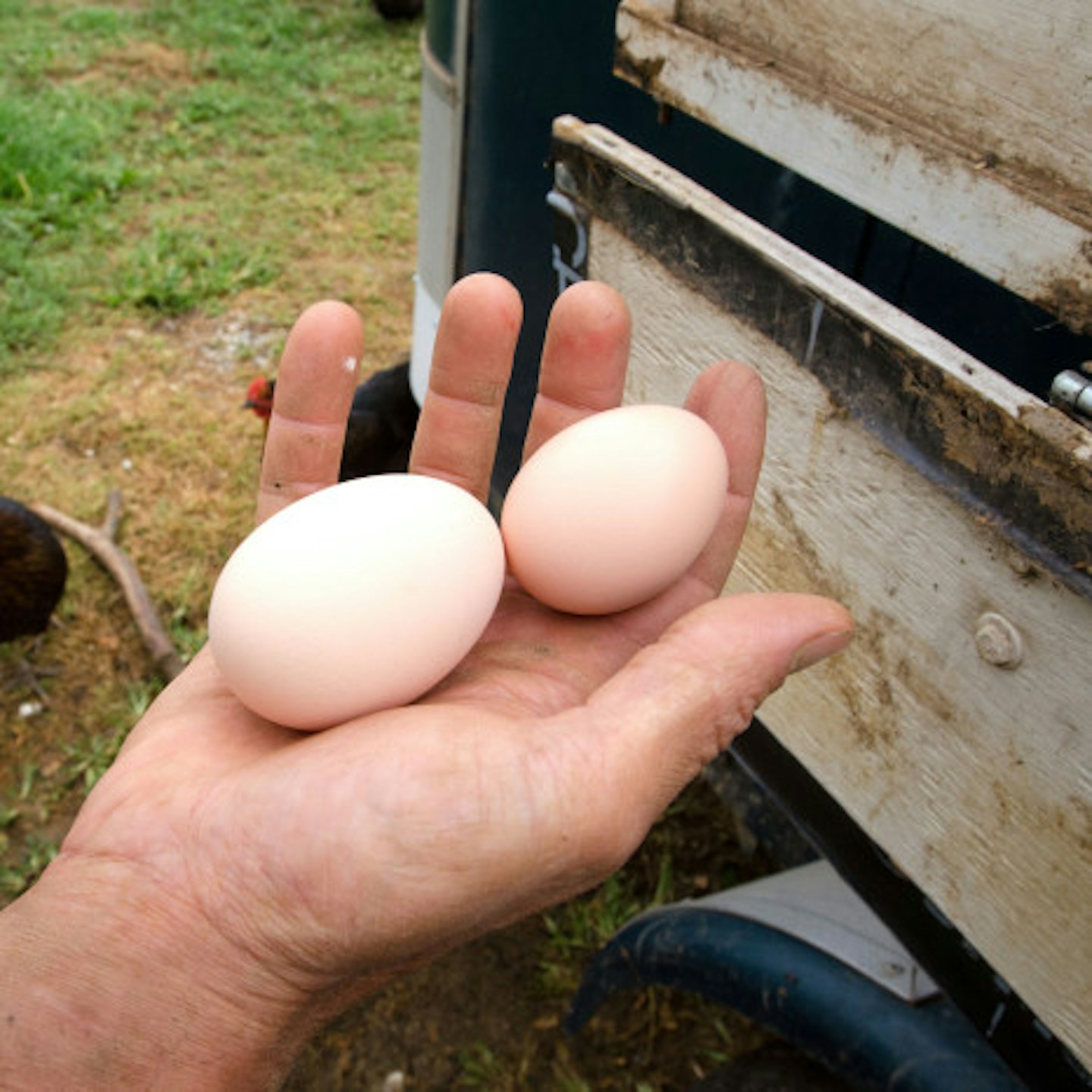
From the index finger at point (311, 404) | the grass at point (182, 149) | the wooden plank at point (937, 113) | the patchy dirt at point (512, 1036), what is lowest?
the patchy dirt at point (512, 1036)

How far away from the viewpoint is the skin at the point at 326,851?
1087 mm

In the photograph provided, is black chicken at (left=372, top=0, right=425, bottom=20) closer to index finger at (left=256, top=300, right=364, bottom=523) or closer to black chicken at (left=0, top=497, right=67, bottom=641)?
black chicken at (left=0, top=497, right=67, bottom=641)

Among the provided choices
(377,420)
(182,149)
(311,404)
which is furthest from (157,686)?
(182,149)

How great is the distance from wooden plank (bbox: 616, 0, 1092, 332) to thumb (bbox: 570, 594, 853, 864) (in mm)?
385

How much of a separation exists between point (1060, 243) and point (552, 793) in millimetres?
676

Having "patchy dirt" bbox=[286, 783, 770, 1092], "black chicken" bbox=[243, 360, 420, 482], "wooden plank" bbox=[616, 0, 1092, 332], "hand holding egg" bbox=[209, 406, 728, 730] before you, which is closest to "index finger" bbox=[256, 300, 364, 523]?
A: "hand holding egg" bbox=[209, 406, 728, 730]

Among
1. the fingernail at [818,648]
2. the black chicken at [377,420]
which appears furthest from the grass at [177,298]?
the fingernail at [818,648]

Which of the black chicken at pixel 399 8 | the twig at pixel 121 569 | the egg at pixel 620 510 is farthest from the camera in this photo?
the black chicken at pixel 399 8

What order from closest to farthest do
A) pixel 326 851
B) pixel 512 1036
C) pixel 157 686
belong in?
1. pixel 326 851
2. pixel 512 1036
3. pixel 157 686

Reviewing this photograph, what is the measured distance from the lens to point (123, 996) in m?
1.15

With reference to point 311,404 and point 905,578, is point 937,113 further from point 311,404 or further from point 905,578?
point 311,404

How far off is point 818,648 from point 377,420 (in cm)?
216

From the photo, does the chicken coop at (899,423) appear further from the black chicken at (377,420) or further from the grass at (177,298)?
the black chicken at (377,420)

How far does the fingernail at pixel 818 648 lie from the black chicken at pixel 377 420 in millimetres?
2058
